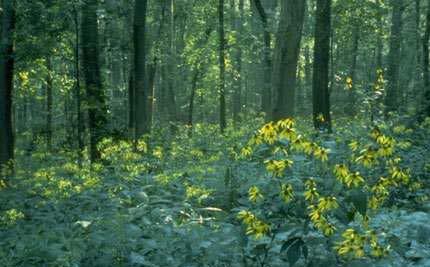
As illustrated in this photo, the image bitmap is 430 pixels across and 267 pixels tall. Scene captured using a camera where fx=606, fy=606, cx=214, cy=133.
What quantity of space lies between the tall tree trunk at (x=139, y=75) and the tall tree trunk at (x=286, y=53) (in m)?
5.92

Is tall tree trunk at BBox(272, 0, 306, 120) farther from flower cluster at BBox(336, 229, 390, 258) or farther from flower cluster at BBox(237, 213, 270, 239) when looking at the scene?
flower cluster at BBox(336, 229, 390, 258)

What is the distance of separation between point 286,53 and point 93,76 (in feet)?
19.5

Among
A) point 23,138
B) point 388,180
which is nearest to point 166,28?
point 23,138

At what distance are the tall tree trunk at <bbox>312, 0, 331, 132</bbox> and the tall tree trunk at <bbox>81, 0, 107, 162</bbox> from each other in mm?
5180

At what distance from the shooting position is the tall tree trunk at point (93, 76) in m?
14.6

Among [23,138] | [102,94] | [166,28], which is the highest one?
[166,28]

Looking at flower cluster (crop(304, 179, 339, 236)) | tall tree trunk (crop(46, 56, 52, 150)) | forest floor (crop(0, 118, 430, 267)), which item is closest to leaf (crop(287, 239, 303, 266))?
forest floor (crop(0, 118, 430, 267))

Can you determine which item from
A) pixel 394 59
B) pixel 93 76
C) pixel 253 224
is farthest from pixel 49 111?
pixel 253 224

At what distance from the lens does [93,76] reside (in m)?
15.2

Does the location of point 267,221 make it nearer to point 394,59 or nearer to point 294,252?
point 294,252

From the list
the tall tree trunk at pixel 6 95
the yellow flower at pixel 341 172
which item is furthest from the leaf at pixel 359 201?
the tall tree trunk at pixel 6 95

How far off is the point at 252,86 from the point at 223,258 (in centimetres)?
4777

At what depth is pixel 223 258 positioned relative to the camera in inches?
203

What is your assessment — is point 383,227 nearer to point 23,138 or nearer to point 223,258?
point 223,258
